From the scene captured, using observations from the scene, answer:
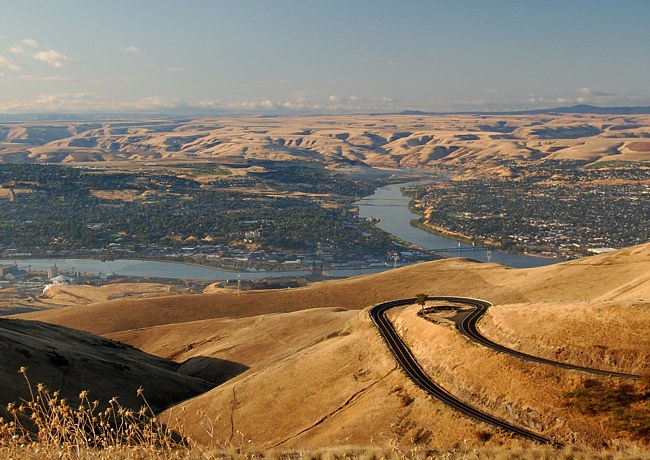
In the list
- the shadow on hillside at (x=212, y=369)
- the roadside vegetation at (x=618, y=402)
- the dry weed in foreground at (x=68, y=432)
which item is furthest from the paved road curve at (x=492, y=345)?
the dry weed in foreground at (x=68, y=432)

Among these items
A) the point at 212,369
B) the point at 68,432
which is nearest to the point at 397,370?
the point at 212,369

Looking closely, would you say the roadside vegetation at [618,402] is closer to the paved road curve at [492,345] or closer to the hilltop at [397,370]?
the hilltop at [397,370]

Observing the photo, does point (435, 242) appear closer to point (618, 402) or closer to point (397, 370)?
point (397, 370)

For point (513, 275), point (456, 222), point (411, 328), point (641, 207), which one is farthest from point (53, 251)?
point (641, 207)

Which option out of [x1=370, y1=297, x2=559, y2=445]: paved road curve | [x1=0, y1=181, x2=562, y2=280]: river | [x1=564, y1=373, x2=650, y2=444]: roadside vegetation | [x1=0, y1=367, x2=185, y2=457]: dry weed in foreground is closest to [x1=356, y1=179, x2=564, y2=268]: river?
[x1=0, y1=181, x2=562, y2=280]: river

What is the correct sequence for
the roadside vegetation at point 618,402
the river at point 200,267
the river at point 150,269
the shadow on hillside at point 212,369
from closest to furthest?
the roadside vegetation at point 618,402, the shadow on hillside at point 212,369, the river at point 150,269, the river at point 200,267

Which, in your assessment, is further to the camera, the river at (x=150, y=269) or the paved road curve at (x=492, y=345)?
the river at (x=150, y=269)

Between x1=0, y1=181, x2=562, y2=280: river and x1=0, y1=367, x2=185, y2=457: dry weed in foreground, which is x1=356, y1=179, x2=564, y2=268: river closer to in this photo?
x1=0, y1=181, x2=562, y2=280: river

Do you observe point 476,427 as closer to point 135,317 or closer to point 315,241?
point 135,317
